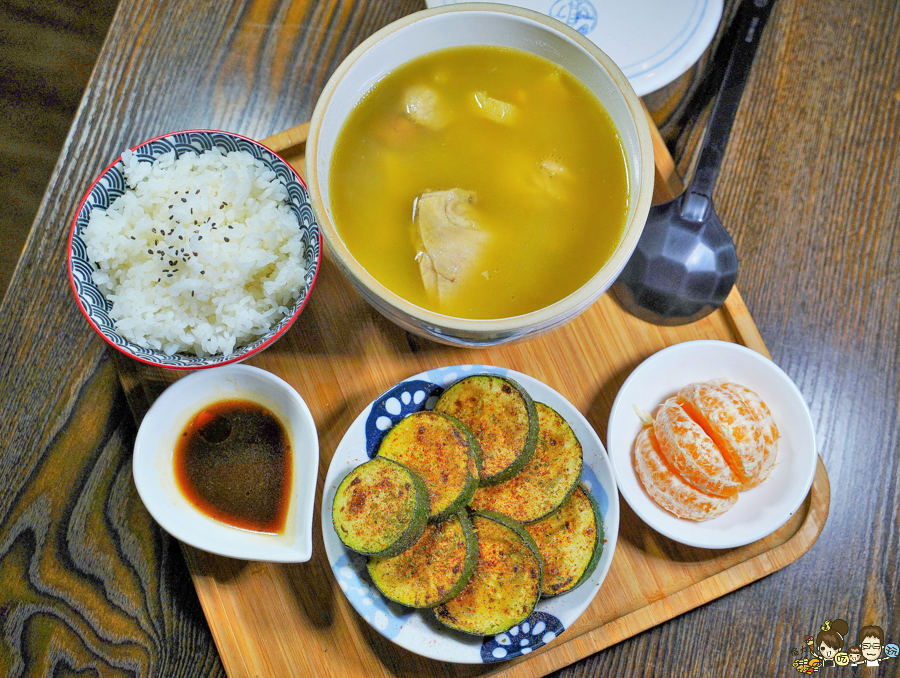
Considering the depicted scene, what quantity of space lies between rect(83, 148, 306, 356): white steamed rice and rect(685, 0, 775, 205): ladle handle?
1.03 meters

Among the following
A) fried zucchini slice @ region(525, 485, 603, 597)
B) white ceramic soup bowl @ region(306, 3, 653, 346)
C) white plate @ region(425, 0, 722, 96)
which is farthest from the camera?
white plate @ region(425, 0, 722, 96)

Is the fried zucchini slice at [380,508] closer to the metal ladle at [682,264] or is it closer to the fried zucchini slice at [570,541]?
the fried zucchini slice at [570,541]

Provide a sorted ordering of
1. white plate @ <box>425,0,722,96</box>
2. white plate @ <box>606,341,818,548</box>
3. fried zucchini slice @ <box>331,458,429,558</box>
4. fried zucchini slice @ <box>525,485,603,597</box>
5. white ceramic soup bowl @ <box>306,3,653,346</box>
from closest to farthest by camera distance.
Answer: white ceramic soup bowl @ <box>306,3,653,346</box> < fried zucchini slice @ <box>331,458,429,558</box> < fried zucchini slice @ <box>525,485,603,597</box> < white plate @ <box>606,341,818,548</box> < white plate @ <box>425,0,722,96</box>

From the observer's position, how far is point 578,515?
5.18 ft

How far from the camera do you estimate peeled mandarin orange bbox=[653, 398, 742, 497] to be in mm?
1603

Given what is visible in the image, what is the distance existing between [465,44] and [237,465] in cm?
116

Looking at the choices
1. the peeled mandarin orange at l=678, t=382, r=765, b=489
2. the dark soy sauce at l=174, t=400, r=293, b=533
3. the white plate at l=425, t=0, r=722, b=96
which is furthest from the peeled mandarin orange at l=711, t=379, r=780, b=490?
the dark soy sauce at l=174, t=400, r=293, b=533

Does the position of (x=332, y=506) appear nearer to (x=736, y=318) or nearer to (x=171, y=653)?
(x=171, y=653)

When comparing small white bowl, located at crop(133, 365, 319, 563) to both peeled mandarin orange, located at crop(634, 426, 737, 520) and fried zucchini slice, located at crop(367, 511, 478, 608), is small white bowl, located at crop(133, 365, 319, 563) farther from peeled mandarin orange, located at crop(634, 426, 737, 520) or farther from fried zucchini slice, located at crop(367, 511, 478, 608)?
peeled mandarin orange, located at crop(634, 426, 737, 520)

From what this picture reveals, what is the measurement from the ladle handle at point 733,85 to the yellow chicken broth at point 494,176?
52cm

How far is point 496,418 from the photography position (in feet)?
5.17

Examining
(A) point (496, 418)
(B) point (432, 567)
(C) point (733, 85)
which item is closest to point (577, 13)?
(C) point (733, 85)

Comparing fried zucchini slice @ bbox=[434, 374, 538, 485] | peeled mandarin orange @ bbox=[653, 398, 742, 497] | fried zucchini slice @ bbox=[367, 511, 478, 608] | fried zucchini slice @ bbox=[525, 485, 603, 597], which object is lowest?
fried zucchini slice @ bbox=[367, 511, 478, 608]

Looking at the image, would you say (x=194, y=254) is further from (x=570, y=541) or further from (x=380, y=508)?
(x=570, y=541)
